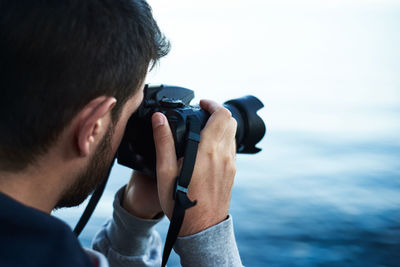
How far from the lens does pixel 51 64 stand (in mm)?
654

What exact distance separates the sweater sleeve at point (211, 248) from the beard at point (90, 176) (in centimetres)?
18

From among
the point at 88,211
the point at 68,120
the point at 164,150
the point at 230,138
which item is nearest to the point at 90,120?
the point at 68,120

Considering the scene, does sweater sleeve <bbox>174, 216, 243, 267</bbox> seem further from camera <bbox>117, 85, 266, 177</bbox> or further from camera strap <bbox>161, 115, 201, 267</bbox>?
camera <bbox>117, 85, 266, 177</bbox>

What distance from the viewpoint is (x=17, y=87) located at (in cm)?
66

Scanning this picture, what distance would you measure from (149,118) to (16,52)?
0.32m

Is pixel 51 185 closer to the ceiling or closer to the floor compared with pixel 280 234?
closer to the ceiling

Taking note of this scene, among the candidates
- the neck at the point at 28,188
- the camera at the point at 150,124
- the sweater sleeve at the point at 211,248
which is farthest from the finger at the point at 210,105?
the neck at the point at 28,188

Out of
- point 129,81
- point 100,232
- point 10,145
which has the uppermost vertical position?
point 129,81

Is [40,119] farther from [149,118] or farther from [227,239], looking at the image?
[227,239]

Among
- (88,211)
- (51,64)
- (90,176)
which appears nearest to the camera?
(51,64)

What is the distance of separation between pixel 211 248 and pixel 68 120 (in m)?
0.32

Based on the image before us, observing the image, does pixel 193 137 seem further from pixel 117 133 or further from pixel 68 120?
pixel 68 120

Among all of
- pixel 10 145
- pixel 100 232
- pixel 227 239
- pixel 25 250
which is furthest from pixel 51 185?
pixel 100 232

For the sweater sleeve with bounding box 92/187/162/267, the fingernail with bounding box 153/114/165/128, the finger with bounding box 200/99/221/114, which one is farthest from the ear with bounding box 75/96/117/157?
the sweater sleeve with bounding box 92/187/162/267
